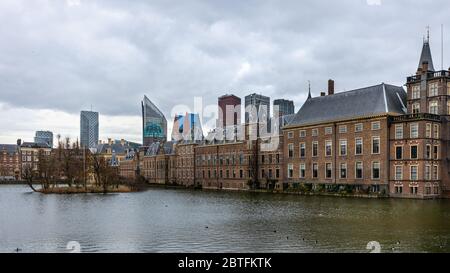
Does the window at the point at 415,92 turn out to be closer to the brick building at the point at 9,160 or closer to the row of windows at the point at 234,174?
the row of windows at the point at 234,174

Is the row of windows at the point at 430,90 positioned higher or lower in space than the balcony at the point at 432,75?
lower

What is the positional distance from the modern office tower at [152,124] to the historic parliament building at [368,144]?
5944 cm

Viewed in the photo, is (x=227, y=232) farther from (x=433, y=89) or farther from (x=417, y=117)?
(x=433, y=89)

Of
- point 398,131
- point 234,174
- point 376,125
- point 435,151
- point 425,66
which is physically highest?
point 425,66

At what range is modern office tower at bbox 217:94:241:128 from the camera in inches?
2955

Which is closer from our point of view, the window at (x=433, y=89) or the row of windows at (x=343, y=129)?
the window at (x=433, y=89)

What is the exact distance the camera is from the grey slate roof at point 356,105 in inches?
2227

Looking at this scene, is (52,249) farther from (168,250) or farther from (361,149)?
(361,149)

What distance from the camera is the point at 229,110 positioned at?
3172 inches

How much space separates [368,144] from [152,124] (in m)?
91.6

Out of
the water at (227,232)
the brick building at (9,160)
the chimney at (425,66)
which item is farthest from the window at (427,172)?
the brick building at (9,160)

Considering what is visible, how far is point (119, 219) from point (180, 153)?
74.2m

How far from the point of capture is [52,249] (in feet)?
59.0

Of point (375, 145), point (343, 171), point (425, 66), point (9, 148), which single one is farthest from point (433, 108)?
point (9, 148)
